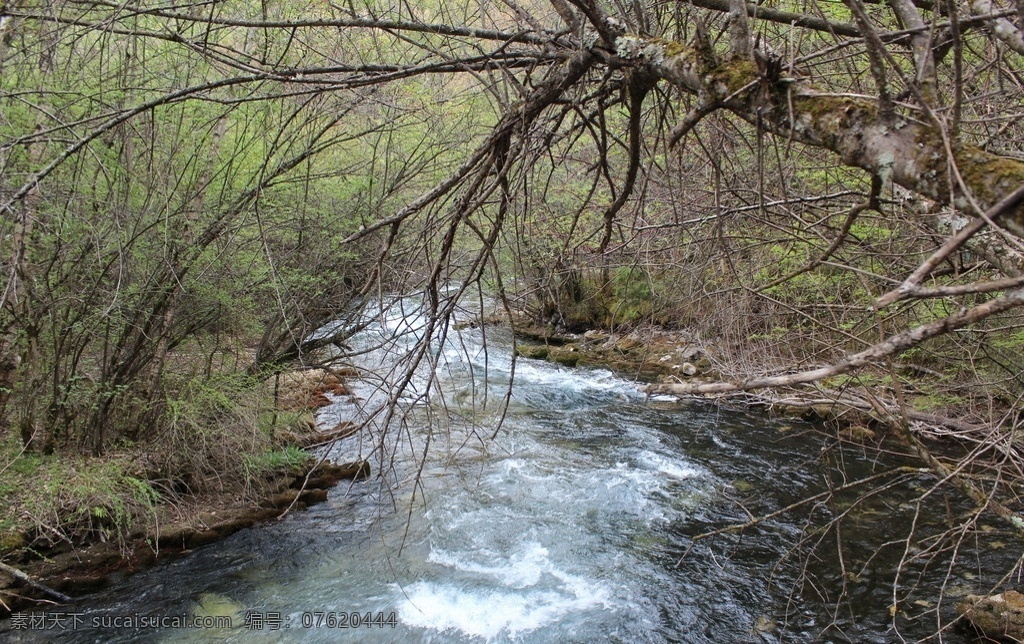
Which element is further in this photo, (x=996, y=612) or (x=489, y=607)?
(x=489, y=607)

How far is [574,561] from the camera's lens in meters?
6.09

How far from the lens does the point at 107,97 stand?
4633 mm

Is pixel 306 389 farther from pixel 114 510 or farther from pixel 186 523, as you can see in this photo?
pixel 114 510

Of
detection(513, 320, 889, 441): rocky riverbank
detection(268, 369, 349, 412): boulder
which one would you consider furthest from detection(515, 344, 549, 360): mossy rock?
detection(268, 369, 349, 412): boulder

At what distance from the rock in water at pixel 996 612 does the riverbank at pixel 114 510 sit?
188 inches

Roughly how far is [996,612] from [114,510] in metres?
6.89

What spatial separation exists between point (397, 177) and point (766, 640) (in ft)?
18.8

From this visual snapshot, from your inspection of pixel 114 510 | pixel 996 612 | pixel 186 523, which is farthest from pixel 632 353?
pixel 114 510

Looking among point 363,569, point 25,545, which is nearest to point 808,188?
point 363,569

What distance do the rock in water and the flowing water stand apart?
233 millimetres

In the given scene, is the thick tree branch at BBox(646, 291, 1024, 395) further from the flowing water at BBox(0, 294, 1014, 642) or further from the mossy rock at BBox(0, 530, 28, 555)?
the mossy rock at BBox(0, 530, 28, 555)

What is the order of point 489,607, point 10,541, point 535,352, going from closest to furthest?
point 10,541 < point 489,607 < point 535,352

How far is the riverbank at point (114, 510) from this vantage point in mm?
5109

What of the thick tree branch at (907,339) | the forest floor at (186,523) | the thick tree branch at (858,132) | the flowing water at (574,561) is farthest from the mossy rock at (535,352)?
the thick tree branch at (907,339)
